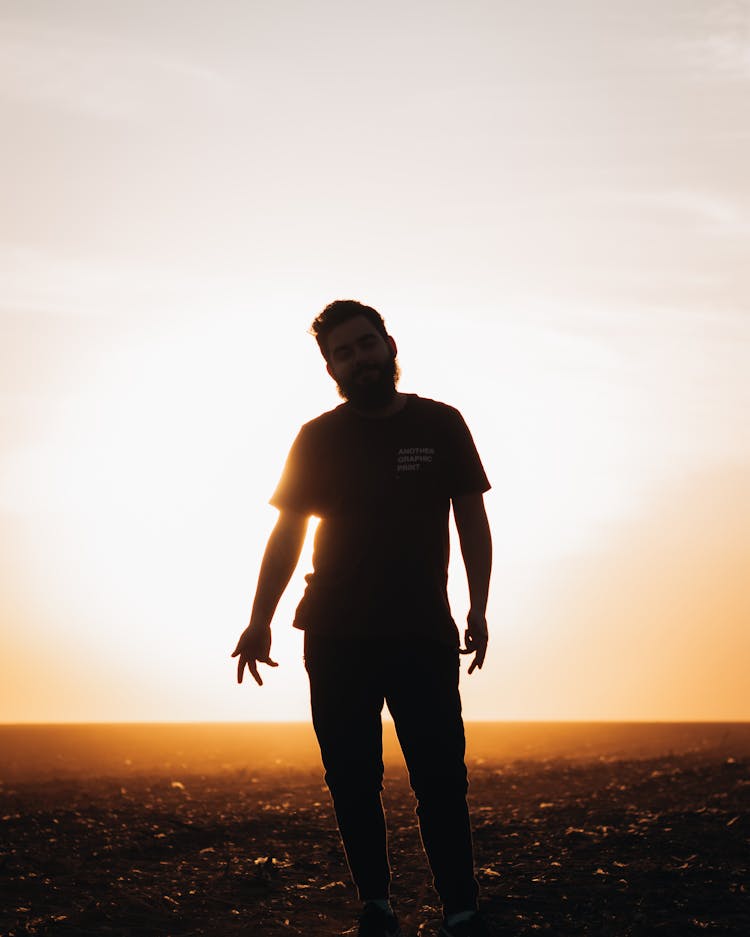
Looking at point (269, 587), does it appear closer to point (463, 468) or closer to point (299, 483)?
point (299, 483)

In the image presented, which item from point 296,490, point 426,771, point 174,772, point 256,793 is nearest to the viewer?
point 426,771

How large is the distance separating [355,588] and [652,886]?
2946 millimetres

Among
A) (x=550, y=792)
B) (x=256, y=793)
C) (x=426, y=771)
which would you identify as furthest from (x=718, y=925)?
(x=256, y=793)

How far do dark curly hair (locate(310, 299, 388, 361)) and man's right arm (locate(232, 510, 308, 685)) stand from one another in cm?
96

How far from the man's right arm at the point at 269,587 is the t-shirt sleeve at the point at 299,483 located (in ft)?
0.17

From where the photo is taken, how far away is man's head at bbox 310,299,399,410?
5402mm

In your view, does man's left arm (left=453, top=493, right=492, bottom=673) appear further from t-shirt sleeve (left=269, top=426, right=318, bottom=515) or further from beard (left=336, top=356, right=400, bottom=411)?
t-shirt sleeve (left=269, top=426, right=318, bottom=515)

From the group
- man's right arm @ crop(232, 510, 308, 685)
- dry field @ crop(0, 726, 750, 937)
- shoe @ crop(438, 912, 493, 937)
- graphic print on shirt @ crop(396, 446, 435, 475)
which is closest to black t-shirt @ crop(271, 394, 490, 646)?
graphic print on shirt @ crop(396, 446, 435, 475)

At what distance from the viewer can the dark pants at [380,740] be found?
4.96 m

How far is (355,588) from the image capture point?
16.8 ft

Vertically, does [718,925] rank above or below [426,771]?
below

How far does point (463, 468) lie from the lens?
5.38m

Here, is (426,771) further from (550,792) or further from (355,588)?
(550,792)

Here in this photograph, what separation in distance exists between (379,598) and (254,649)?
80cm
